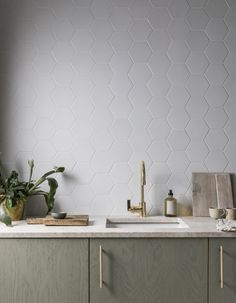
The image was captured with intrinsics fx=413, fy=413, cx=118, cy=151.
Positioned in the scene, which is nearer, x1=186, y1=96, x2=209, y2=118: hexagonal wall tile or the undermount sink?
the undermount sink

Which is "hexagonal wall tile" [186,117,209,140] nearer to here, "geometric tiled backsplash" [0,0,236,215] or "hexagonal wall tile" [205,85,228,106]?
"geometric tiled backsplash" [0,0,236,215]

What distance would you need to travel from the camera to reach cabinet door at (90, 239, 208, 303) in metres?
2.36

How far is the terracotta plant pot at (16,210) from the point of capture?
8.72 ft

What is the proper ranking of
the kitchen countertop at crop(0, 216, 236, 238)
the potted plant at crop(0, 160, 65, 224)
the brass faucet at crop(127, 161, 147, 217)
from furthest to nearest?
the brass faucet at crop(127, 161, 147, 217) < the potted plant at crop(0, 160, 65, 224) < the kitchen countertop at crop(0, 216, 236, 238)

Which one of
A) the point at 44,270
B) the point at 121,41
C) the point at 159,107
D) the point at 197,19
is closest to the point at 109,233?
the point at 44,270

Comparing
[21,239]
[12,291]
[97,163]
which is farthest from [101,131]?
[12,291]

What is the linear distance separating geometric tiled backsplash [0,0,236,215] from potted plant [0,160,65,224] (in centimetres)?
9

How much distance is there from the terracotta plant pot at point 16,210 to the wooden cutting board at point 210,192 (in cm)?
117

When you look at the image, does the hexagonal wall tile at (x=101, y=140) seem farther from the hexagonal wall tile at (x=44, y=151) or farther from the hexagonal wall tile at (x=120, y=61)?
the hexagonal wall tile at (x=120, y=61)

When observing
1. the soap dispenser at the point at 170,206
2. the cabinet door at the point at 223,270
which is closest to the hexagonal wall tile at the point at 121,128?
the soap dispenser at the point at 170,206

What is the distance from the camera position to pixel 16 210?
2.67 meters

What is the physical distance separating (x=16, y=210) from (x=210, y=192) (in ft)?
4.35

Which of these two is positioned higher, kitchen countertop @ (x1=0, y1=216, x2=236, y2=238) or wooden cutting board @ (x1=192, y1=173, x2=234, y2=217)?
wooden cutting board @ (x1=192, y1=173, x2=234, y2=217)

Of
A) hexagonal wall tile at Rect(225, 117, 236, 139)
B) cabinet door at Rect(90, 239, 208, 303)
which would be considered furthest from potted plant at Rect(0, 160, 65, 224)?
hexagonal wall tile at Rect(225, 117, 236, 139)
